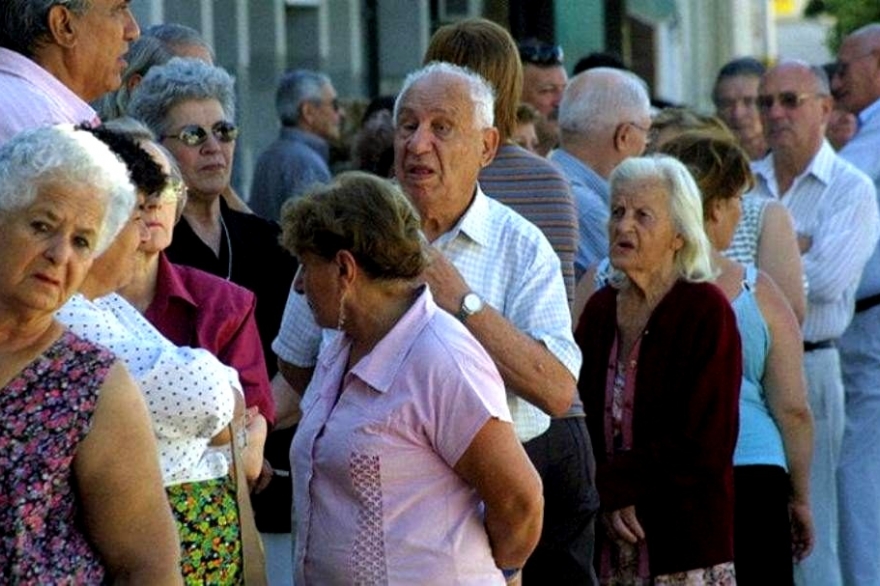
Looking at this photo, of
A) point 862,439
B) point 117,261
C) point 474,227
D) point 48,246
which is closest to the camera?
point 48,246

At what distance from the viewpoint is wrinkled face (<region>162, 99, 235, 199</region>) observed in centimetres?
616

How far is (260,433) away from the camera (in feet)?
16.0

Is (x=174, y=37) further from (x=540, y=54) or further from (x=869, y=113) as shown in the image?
(x=869, y=113)

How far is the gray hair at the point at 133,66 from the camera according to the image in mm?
6637

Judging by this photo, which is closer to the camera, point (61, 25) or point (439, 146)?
point (61, 25)

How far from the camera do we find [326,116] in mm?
11273

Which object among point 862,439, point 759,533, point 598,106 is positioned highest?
point 598,106

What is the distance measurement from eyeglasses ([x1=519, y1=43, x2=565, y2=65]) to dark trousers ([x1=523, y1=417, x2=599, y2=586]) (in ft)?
13.7

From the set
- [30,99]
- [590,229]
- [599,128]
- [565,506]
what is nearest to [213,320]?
[30,99]

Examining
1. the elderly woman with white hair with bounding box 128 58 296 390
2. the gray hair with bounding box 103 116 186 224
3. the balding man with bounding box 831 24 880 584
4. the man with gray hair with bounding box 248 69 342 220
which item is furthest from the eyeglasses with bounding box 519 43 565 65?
the gray hair with bounding box 103 116 186 224

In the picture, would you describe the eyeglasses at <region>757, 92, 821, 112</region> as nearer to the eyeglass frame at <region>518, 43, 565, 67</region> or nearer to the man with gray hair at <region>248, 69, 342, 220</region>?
the eyeglass frame at <region>518, 43, 565, 67</region>

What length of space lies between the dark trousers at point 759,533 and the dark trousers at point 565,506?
124 centimetres

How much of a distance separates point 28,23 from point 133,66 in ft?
5.03

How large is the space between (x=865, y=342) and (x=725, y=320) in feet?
10.6
